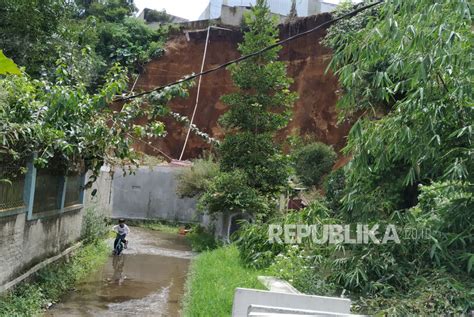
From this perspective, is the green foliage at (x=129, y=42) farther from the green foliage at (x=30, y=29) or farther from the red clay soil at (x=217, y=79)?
the green foliage at (x=30, y=29)

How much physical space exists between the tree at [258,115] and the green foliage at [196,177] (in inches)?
109

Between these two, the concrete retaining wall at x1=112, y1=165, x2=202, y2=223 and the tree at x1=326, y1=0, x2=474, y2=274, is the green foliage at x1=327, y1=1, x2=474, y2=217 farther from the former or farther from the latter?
the concrete retaining wall at x1=112, y1=165, x2=202, y2=223

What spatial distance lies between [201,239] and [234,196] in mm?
2679

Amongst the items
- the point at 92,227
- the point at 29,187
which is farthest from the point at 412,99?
the point at 92,227

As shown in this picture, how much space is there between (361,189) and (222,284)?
7.75 feet

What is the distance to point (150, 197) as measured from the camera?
63.7ft

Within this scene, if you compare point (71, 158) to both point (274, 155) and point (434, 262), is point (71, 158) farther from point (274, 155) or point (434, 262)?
point (274, 155)

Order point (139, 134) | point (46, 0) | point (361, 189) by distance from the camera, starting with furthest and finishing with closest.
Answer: point (46, 0) → point (139, 134) → point (361, 189)

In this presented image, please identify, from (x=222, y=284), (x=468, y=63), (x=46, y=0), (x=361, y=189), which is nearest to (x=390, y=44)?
(x=468, y=63)

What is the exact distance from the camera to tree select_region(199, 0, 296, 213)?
40.3 feet

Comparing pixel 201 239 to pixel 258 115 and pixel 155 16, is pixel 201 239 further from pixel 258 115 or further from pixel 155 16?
pixel 155 16

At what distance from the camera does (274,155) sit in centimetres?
1248

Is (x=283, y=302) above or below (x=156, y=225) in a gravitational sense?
above

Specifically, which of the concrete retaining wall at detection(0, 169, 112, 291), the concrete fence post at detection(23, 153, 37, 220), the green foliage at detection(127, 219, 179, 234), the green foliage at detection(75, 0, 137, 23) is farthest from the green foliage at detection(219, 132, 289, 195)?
the green foliage at detection(75, 0, 137, 23)
